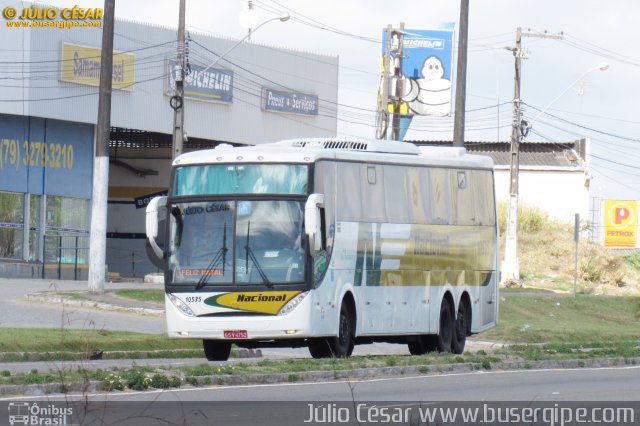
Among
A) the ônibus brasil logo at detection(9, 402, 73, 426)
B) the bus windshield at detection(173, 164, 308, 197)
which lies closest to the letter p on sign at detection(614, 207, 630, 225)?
the bus windshield at detection(173, 164, 308, 197)

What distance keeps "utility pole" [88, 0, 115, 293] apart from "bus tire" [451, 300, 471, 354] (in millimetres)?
11442

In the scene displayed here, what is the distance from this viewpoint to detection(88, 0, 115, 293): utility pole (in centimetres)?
3481

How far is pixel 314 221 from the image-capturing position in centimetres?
2141

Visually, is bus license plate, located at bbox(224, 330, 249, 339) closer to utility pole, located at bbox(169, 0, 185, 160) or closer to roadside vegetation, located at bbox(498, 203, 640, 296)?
utility pole, located at bbox(169, 0, 185, 160)

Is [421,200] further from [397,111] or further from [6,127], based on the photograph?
[397,111]

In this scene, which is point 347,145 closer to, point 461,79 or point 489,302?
point 489,302

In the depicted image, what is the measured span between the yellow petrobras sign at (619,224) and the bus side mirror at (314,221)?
93.5 metres

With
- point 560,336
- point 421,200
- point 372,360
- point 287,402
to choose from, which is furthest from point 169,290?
point 560,336

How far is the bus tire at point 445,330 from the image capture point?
25.5 metres

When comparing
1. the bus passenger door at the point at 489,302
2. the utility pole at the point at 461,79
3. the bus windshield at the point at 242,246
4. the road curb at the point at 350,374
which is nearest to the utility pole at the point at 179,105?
the utility pole at the point at 461,79

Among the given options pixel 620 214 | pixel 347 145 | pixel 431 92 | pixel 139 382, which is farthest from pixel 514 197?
pixel 620 214

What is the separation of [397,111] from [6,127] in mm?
16232

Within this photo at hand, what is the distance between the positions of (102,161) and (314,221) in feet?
49.0

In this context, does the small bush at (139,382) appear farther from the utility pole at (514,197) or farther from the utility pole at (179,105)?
the utility pole at (514,197)
